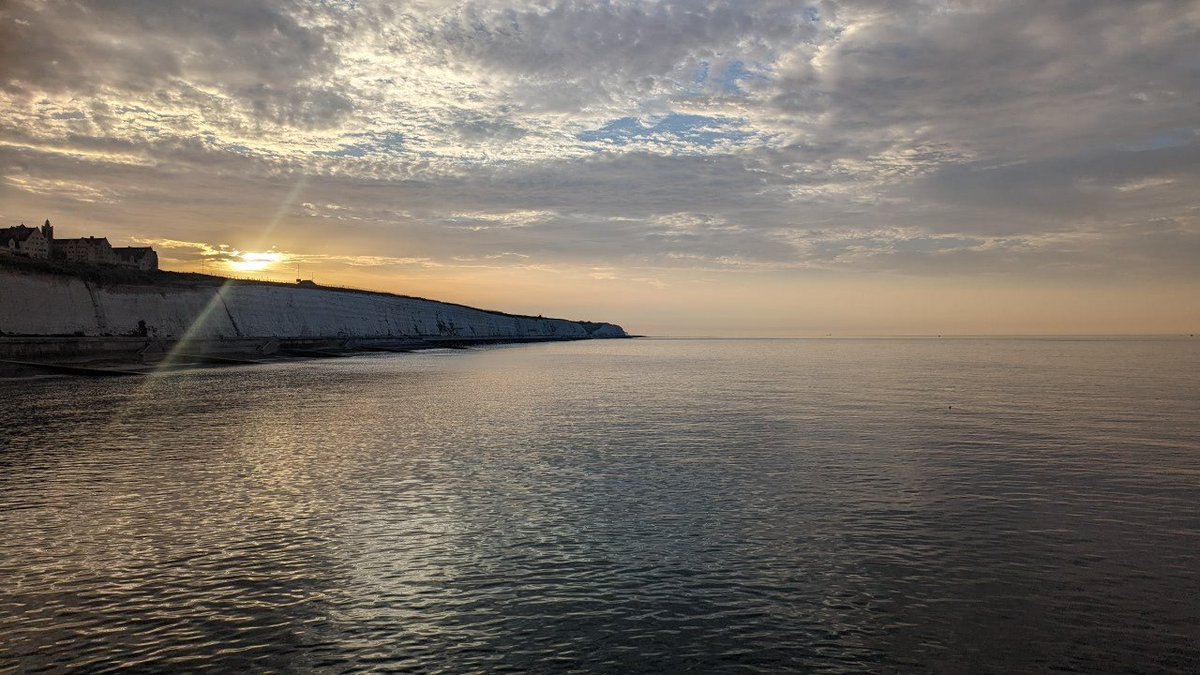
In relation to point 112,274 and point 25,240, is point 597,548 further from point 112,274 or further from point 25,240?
point 25,240

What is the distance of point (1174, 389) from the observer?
→ 5116cm

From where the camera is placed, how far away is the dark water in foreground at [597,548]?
873 centimetres

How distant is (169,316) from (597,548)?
98.8 meters

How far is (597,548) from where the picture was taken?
12.8m

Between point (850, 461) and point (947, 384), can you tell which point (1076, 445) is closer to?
point (850, 461)

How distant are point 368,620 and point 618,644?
3.27 m

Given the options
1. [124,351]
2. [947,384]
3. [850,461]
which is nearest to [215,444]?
[850,461]

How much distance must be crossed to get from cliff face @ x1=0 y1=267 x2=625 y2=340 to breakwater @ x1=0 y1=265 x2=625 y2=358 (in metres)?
0.12

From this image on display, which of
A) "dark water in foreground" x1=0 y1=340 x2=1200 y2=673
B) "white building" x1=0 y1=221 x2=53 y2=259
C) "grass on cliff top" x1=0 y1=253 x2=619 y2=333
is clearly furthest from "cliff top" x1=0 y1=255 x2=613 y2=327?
"dark water in foreground" x1=0 y1=340 x2=1200 y2=673

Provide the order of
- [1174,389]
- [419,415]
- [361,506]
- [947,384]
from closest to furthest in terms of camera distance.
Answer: [361,506] → [419,415] → [1174,389] → [947,384]

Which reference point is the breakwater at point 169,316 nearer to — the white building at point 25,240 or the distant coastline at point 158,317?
the distant coastline at point 158,317

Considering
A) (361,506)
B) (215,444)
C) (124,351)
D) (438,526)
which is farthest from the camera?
(124,351)

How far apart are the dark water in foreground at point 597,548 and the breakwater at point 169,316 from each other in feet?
170

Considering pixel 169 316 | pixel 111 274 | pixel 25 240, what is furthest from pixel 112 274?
pixel 25 240
